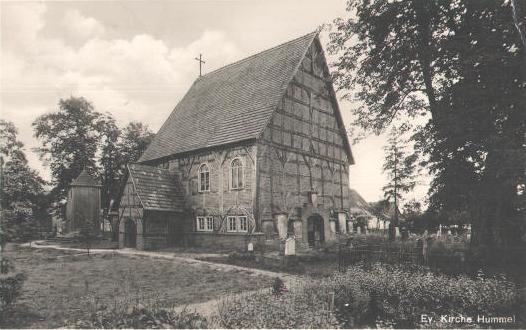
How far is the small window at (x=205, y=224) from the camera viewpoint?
80.4ft

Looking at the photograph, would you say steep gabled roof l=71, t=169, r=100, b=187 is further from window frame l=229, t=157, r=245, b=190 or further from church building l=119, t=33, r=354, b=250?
window frame l=229, t=157, r=245, b=190

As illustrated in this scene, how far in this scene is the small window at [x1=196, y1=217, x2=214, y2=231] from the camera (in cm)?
2452

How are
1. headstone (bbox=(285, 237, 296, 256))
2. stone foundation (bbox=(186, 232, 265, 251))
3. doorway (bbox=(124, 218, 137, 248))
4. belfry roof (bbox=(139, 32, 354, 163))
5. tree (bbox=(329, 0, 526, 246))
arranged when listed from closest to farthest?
tree (bbox=(329, 0, 526, 246)) < headstone (bbox=(285, 237, 296, 256)) < stone foundation (bbox=(186, 232, 265, 251)) < belfry roof (bbox=(139, 32, 354, 163)) < doorway (bbox=(124, 218, 137, 248))

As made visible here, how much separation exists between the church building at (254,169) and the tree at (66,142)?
13862 mm

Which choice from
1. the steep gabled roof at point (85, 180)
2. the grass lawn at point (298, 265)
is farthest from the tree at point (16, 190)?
the grass lawn at point (298, 265)

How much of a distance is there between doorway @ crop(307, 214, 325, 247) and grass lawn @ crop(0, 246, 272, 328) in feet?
32.2

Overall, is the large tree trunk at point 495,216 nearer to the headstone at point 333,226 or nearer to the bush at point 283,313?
the bush at point 283,313

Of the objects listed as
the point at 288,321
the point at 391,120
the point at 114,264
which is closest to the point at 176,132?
the point at 114,264

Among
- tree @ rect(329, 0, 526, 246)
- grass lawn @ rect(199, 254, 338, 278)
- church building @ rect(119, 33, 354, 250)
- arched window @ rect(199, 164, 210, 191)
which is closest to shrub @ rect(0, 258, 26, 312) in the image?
grass lawn @ rect(199, 254, 338, 278)

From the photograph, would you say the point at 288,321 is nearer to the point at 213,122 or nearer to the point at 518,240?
the point at 518,240

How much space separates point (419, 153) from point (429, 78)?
10.7ft

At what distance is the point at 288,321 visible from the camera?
7.06 metres

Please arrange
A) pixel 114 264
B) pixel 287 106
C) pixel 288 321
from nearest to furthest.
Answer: pixel 288 321, pixel 114 264, pixel 287 106

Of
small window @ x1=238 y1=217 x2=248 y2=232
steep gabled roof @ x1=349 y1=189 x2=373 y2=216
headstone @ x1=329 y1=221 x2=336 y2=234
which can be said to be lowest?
headstone @ x1=329 y1=221 x2=336 y2=234
